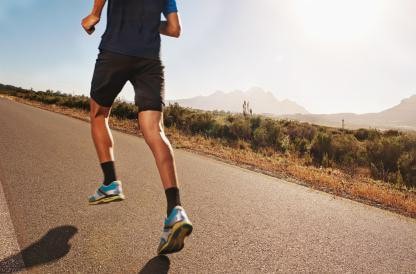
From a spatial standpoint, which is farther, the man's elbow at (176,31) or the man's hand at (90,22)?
the man's elbow at (176,31)

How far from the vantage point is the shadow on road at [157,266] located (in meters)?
2.20

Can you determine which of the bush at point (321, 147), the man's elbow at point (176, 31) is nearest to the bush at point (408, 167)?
the bush at point (321, 147)

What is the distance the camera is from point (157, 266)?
228 cm

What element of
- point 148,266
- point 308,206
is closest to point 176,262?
point 148,266

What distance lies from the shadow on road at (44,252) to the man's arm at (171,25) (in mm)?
1624

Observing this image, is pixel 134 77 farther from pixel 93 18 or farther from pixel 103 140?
pixel 103 140

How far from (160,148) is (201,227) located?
0.91m

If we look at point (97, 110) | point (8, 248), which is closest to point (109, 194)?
point (97, 110)

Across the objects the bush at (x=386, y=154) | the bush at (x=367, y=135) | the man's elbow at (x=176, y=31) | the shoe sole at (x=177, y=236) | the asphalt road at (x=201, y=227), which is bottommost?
the bush at (x=367, y=135)

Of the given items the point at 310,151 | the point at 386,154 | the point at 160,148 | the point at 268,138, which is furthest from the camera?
the point at 268,138

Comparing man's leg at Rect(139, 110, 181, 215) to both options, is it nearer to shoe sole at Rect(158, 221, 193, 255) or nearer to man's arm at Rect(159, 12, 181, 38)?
shoe sole at Rect(158, 221, 193, 255)

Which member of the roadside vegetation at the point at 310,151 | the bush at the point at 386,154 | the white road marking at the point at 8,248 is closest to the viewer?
the white road marking at the point at 8,248

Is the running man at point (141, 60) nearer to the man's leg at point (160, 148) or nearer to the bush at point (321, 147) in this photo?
the man's leg at point (160, 148)

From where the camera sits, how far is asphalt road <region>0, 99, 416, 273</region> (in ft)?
7.82
